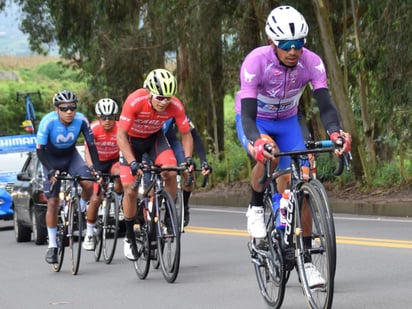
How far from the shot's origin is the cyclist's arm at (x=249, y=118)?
744cm

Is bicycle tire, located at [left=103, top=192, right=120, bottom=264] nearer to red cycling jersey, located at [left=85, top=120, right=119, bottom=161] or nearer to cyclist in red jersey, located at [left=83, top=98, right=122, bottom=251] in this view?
cyclist in red jersey, located at [left=83, top=98, right=122, bottom=251]

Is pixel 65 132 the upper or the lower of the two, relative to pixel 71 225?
upper

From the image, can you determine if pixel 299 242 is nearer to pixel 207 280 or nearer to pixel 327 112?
pixel 327 112

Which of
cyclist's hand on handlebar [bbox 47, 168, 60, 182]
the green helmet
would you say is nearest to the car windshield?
cyclist's hand on handlebar [bbox 47, 168, 60, 182]

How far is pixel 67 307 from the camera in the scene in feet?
29.8

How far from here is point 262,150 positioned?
711 cm

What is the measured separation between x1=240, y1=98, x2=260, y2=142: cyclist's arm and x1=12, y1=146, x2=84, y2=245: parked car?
871cm

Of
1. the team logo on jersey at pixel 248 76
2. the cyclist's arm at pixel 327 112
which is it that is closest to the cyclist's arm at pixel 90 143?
the team logo on jersey at pixel 248 76

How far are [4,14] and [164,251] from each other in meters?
28.3

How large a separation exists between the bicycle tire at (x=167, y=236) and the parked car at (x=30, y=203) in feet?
18.9

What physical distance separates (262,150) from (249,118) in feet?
1.88

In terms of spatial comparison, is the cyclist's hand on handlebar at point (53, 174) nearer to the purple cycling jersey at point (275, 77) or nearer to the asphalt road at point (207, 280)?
the asphalt road at point (207, 280)

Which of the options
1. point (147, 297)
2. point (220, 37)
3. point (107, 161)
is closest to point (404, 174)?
point (220, 37)

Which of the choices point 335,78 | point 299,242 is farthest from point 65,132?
point 335,78
